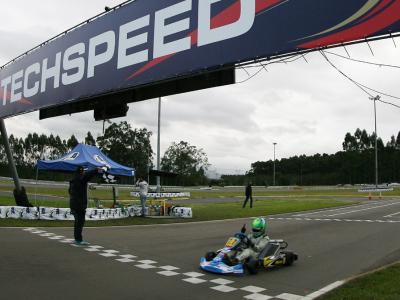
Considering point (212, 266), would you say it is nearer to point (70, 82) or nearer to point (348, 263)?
point (348, 263)

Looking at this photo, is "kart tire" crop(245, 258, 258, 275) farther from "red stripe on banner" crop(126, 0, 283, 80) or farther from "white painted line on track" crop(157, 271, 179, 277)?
"red stripe on banner" crop(126, 0, 283, 80)

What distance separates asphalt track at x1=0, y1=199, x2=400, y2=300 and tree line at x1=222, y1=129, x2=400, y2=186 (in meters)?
86.5

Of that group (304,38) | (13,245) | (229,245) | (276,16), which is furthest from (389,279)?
(13,245)

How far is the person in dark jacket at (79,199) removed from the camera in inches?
405

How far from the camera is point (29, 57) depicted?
1507 centimetres

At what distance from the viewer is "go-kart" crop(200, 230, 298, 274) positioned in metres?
7.52

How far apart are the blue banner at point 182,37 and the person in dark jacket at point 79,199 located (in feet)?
7.54

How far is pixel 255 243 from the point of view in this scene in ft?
27.5

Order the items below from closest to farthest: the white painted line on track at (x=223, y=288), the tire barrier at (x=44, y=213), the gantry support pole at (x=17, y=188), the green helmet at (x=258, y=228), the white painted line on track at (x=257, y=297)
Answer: the white painted line on track at (x=257, y=297) → the white painted line on track at (x=223, y=288) → the green helmet at (x=258, y=228) → the tire barrier at (x=44, y=213) → the gantry support pole at (x=17, y=188)

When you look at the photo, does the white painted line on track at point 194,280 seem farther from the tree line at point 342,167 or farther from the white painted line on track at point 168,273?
the tree line at point 342,167

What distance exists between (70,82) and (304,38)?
7194mm

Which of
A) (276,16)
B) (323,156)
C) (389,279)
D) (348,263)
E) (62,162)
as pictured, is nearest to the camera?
(389,279)

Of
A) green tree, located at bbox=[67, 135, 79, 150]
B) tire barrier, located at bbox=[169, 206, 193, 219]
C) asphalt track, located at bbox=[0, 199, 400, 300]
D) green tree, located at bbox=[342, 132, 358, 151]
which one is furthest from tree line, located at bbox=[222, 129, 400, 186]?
asphalt track, located at bbox=[0, 199, 400, 300]

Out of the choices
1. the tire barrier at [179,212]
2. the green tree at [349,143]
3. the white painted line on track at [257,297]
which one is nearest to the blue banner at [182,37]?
the white painted line on track at [257,297]
